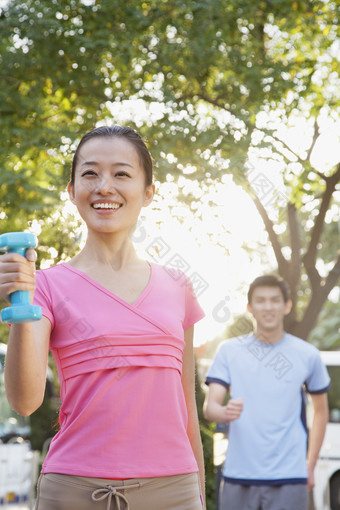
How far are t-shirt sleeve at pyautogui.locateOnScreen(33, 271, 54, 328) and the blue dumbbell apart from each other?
214 mm

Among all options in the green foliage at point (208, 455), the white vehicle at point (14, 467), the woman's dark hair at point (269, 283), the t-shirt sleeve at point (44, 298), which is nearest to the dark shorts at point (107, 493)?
the t-shirt sleeve at point (44, 298)

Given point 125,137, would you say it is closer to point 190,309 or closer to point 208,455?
point 190,309

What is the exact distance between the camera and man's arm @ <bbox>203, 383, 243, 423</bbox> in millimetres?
4551

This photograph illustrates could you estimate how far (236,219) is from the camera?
7438 millimetres

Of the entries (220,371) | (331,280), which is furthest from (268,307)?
(331,280)

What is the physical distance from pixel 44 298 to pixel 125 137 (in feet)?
1.70

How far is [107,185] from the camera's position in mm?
2104

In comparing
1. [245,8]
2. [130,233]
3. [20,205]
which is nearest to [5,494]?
[20,205]

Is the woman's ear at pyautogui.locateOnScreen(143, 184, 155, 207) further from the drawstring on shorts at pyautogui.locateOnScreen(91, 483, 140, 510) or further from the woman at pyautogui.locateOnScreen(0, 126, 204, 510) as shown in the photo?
the drawstring on shorts at pyautogui.locateOnScreen(91, 483, 140, 510)

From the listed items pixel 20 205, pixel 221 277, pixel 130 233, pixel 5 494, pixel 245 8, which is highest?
pixel 245 8

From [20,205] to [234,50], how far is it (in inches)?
126

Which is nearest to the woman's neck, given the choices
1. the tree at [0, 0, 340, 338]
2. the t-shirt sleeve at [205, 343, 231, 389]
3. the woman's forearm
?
the woman's forearm

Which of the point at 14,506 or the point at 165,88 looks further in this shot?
the point at 14,506

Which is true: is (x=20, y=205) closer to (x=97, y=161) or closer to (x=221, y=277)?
(x=221, y=277)
